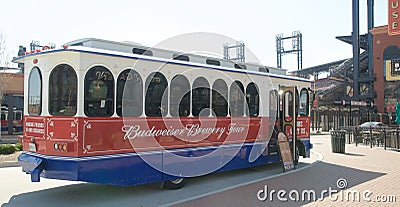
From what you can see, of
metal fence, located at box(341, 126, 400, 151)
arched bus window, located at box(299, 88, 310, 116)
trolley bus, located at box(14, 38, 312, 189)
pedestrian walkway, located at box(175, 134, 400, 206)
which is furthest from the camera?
metal fence, located at box(341, 126, 400, 151)

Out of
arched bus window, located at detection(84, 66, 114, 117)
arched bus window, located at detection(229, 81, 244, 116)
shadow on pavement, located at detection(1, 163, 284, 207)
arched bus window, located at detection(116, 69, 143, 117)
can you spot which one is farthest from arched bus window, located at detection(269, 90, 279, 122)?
arched bus window, located at detection(84, 66, 114, 117)

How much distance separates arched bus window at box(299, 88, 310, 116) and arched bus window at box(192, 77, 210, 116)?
446 centimetres

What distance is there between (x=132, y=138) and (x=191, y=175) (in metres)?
1.94

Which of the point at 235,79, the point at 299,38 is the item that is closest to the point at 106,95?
the point at 235,79

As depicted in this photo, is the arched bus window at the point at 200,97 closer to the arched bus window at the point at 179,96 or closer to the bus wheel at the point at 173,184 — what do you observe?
the arched bus window at the point at 179,96

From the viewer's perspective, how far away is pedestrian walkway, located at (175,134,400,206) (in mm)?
6785

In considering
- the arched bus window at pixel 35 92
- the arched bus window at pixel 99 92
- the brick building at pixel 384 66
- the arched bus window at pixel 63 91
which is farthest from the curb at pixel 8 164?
the brick building at pixel 384 66

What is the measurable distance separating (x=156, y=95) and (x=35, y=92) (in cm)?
234

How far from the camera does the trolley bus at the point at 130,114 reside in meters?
6.15

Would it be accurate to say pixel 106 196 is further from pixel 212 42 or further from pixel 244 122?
pixel 212 42

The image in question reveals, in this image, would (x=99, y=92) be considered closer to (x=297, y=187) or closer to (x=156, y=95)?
(x=156, y=95)

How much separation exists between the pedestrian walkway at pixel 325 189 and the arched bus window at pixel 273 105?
173 cm

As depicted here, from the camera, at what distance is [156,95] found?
714 centimetres

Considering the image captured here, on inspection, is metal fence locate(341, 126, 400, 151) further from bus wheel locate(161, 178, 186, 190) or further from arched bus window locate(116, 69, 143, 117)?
arched bus window locate(116, 69, 143, 117)
